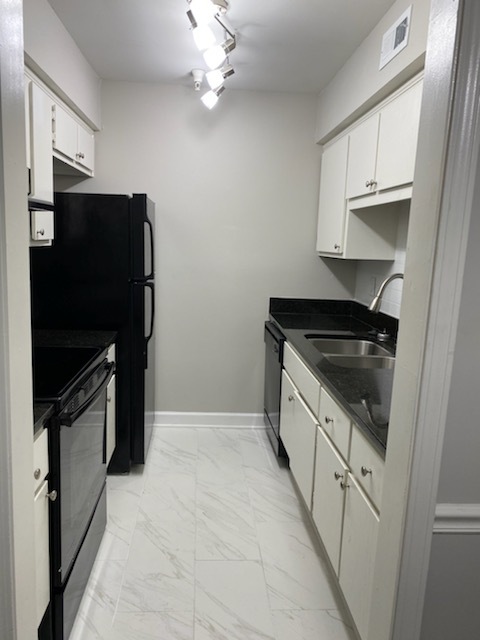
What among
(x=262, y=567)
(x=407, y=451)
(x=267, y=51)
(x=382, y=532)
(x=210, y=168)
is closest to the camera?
(x=407, y=451)

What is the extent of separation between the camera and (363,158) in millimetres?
2592

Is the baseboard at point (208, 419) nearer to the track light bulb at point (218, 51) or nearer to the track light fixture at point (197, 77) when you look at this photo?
the track light fixture at point (197, 77)

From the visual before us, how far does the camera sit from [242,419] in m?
3.83

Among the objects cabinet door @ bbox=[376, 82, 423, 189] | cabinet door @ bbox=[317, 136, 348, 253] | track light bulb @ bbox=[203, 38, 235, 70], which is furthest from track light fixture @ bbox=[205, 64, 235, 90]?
cabinet door @ bbox=[376, 82, 423, 189]

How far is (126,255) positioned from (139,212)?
0.26m

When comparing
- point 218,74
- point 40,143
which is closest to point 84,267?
point 40,143

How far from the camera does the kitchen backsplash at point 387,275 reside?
2803 mm

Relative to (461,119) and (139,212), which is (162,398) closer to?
(139,212)

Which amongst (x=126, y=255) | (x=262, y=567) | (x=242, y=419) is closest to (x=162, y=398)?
(x=242, y=419)

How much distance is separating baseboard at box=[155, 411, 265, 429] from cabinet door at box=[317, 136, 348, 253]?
1445mm

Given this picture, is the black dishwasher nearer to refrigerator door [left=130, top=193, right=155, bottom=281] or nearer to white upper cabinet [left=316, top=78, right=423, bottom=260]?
white upper cabinet [left=316, top=78, right=423, bottom=260]

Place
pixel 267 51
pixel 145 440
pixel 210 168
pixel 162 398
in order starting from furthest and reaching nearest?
pixel 162 398
pixel 210 168
pixel 145 440
pixel 267 51

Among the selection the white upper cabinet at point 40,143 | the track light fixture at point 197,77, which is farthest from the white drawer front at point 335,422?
the track light fixture at point 197,77

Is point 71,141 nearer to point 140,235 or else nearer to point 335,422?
point 140,235
